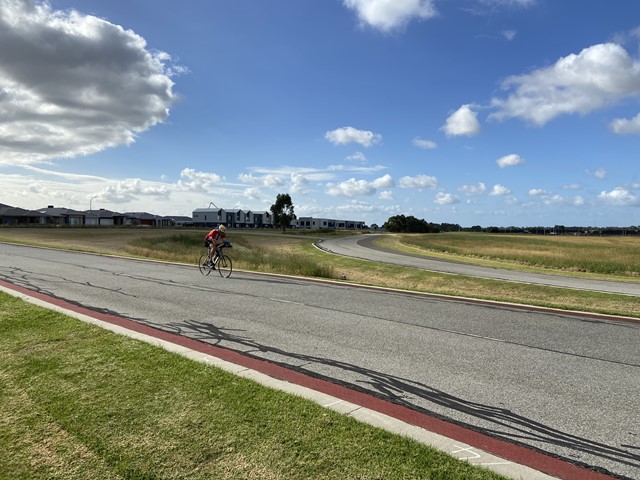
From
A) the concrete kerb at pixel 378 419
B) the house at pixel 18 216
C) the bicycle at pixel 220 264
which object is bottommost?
the concrete kerb at pixel 378 419

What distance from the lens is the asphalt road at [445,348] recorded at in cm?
420

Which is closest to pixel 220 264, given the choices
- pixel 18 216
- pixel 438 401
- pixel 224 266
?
pixel 224 266

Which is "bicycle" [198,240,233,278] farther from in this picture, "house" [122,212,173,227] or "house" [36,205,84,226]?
"house" [122,212,173,227]

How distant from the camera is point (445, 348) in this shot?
6.71 m

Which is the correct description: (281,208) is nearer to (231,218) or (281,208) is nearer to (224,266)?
(231,218)

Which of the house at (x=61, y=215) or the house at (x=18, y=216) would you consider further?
the house at (x=61, y=215)

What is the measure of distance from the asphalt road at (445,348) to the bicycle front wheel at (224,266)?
334cm

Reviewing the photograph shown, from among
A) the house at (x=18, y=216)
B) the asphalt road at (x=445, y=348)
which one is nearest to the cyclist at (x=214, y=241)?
the asphalt road at (x=445, y=348)

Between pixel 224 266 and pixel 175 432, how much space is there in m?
13.4

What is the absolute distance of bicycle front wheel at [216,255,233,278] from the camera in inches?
646

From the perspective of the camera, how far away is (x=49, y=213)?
12000 cm

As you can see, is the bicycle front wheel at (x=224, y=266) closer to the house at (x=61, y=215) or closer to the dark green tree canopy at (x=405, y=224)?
the house at (x=61, y=215)

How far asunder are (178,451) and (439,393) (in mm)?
2916

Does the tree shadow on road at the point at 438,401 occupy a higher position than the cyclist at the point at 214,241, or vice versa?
the cyclist at the point at 214,241
